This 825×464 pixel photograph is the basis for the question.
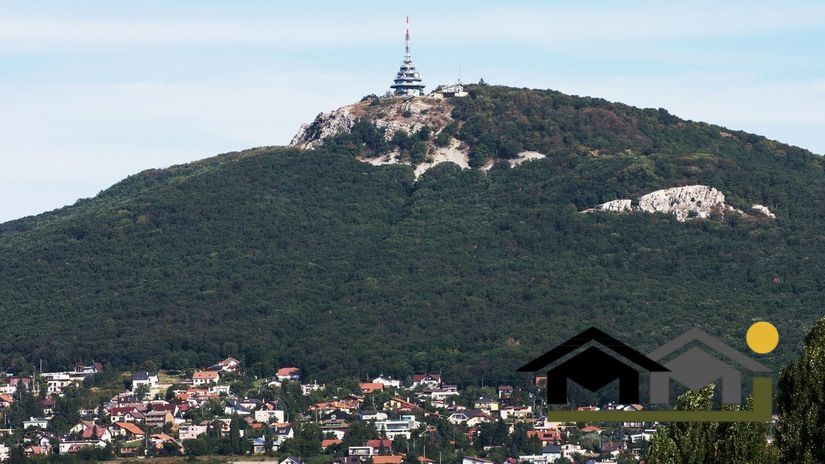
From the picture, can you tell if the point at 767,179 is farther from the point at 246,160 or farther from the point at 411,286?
the point at 246,160

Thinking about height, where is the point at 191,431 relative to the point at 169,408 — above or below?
below

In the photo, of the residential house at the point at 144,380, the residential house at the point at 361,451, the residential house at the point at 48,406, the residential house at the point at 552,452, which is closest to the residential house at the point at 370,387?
the residential house at the point at 144,380

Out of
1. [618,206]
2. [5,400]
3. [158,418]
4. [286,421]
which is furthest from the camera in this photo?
[618,206]

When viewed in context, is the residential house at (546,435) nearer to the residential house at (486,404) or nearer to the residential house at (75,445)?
the residential house at (486,404)

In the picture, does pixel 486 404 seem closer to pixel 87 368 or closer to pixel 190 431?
pixel 190 431

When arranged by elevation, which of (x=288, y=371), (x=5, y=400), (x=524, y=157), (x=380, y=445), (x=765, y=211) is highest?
(x=524, y=157)

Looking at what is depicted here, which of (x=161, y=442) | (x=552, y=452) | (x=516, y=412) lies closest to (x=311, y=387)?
(x=516, y=412)
